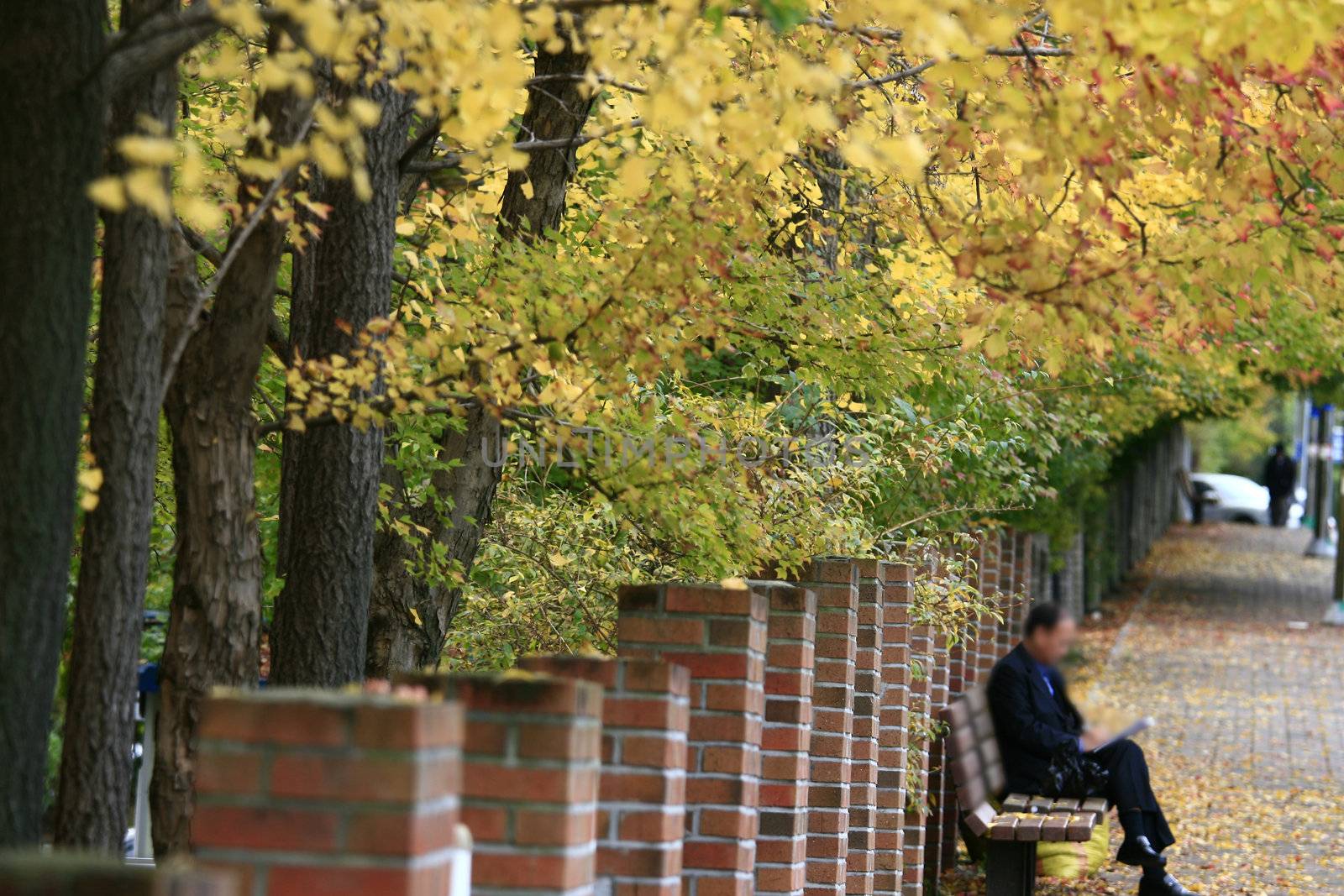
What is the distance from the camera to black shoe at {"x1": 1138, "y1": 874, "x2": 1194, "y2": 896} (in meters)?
9.45

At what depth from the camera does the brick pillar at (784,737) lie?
6.01 meters

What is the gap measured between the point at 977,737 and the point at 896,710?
72 centimetres

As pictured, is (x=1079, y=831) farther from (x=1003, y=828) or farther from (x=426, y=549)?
(x=426, y=549)

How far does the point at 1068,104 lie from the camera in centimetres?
506

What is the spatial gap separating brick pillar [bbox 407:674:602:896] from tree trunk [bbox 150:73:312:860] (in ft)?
7.24

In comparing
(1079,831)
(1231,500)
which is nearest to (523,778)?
(1079,831)

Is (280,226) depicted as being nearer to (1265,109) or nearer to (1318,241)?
(1318,241)

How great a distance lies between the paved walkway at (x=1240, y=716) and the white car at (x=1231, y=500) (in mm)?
16893

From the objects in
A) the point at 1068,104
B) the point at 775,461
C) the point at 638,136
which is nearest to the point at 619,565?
the point at 775,461

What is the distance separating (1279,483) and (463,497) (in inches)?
1757

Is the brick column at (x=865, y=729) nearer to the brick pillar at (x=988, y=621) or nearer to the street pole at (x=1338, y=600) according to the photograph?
the brick pillar at (x=988, y=621)

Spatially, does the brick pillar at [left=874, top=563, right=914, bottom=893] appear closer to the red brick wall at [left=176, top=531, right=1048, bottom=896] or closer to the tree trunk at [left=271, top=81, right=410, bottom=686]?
the red brick wall at [left=176, top=531, right=1048, bottom=896]

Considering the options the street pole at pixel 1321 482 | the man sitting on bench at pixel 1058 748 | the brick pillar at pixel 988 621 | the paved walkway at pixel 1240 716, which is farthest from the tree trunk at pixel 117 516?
the street pole at pixel 1321 482

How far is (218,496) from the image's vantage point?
225 inches
